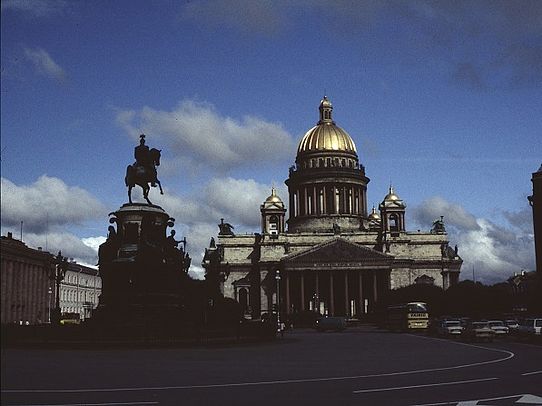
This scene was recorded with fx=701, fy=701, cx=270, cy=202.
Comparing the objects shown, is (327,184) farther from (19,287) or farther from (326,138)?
(19,287)

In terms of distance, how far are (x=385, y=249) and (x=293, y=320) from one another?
2989 centimetres

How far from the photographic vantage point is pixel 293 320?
104750 mm

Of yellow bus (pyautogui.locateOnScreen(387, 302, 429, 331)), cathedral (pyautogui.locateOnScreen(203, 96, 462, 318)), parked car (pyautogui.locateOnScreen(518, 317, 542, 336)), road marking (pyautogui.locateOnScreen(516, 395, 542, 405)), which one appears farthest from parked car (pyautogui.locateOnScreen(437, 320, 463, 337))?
cathedral (pyautogui.locateOnScreen(203, 96, 462, 318))

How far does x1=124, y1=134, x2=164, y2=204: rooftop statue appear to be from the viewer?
129 ft

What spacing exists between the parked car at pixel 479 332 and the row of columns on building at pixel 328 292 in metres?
74.3

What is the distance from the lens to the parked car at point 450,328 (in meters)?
55.7

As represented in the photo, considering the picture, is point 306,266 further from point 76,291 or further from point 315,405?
point 315,405

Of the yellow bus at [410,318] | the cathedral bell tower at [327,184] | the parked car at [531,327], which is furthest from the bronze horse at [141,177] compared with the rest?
the cathedral bell tower at [327,184]

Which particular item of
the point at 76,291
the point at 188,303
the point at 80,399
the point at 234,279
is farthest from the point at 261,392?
the point at 76,291

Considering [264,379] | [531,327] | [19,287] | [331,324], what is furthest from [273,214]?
[19,287]

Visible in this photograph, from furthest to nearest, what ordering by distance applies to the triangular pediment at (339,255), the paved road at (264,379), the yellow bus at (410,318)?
the triangular pediment at (339,255), the yellow bus at (410,318), the paved road at (264,379)

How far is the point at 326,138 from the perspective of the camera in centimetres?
14300

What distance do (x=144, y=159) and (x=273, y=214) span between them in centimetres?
10053

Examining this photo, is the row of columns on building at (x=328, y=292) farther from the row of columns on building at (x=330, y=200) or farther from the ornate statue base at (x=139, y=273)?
the ornate statue base at (x=139, y=273)
